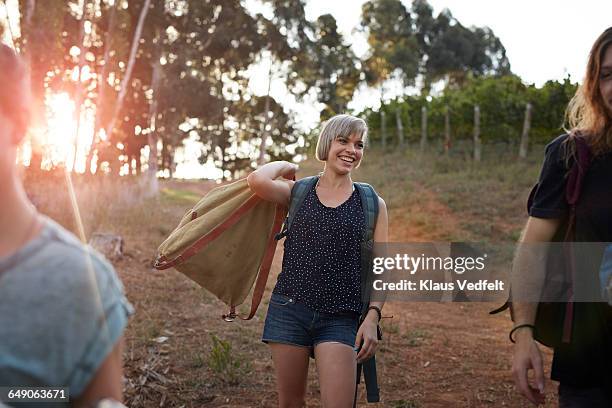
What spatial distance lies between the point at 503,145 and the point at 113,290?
2542 cm

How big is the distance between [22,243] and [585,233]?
1.61 meters

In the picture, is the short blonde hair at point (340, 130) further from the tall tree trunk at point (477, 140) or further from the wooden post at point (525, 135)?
the tall tree trunk at point (477, 140)

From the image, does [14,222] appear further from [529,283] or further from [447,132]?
[447,132]

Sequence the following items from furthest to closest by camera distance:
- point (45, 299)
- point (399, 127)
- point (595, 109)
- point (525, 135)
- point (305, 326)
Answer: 1. point (399, 127)
2. point (525, 135)
3. point (305, 326)
4. point (595, 109)
5. point (45, 299)

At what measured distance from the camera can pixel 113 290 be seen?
869mm

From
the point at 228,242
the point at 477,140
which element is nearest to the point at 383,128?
the point at 477,140

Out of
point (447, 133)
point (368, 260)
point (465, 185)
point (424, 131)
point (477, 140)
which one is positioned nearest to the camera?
point (368, 260)

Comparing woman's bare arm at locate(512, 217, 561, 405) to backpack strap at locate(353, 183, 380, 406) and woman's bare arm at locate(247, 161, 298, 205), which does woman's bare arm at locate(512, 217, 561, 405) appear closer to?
backpack strap at locate(353, 183, 380, 406)

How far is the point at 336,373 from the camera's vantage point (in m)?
2.97

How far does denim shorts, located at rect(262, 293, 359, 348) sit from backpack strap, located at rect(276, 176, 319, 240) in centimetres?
40

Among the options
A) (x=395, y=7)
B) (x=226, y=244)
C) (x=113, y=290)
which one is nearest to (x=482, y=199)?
(x=226, y=244)

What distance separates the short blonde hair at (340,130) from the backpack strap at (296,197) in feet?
0.55

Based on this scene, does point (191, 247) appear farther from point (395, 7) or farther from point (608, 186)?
point (395, 7)

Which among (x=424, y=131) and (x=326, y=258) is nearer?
(x=326, y=258)
